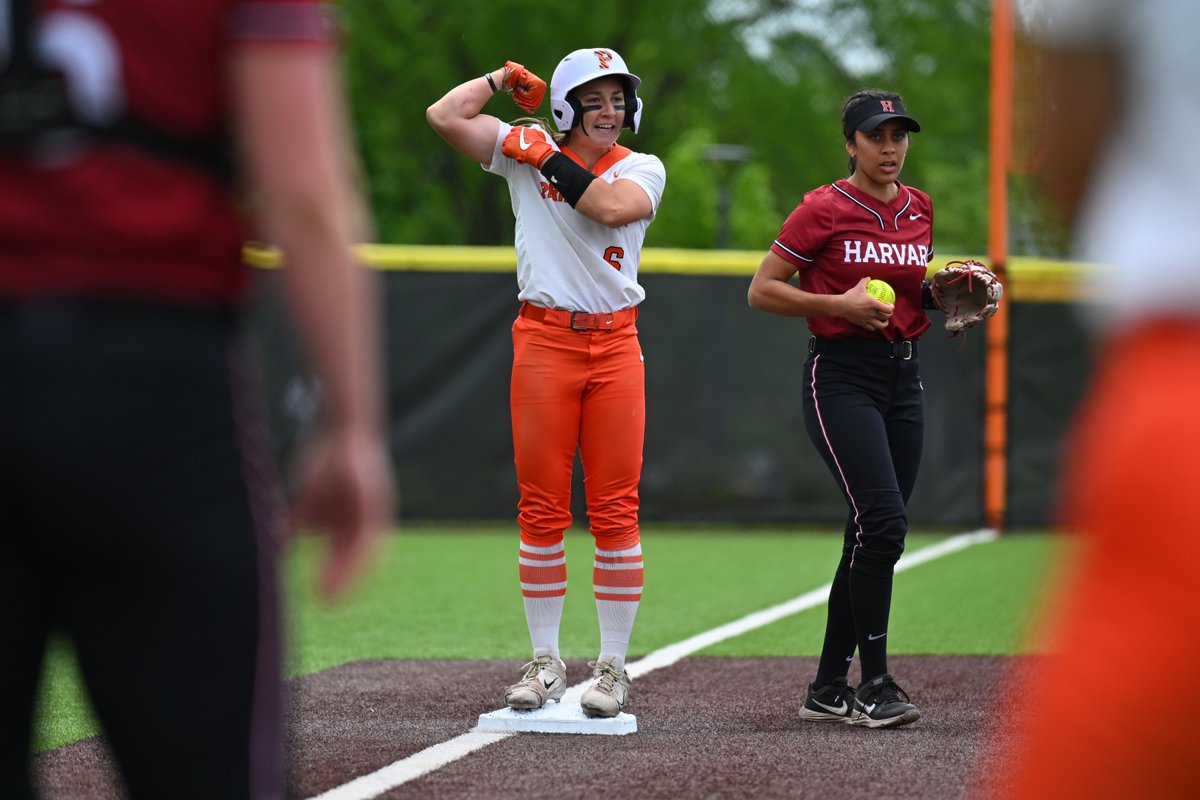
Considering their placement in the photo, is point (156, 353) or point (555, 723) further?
point (555, 723)

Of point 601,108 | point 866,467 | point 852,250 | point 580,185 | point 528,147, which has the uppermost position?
point 601,108

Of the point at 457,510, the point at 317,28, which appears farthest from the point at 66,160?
the point at 457,510

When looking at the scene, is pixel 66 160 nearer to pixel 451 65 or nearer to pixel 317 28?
pixel 317 28

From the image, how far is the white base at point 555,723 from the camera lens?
586 cm

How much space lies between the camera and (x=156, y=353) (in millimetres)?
1979

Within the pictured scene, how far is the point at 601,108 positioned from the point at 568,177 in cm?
39

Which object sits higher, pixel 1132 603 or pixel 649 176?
pixel 649 176

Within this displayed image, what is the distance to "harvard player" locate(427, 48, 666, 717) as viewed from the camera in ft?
19.8

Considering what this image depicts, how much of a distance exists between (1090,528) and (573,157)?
14.9 feet

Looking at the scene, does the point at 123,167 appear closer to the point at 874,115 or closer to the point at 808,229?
the point at 808,229

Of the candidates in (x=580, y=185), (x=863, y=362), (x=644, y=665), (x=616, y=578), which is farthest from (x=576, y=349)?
(x=644, y=665)

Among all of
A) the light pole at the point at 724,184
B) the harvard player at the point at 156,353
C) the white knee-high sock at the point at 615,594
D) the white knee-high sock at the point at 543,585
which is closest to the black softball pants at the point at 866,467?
the white knee-high sock at the point at 615,594

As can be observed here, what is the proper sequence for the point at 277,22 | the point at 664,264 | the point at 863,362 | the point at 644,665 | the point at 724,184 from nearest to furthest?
the point at 277,22 → the point at 863,362 → the point at 644,665 → the point at 664,264 → the point at 724,184

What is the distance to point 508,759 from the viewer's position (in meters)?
5.37
